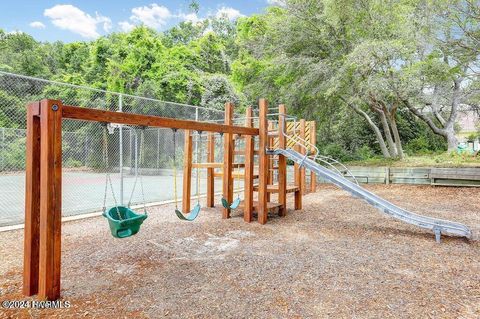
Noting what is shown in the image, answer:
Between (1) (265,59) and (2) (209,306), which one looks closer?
(2) (209,306)

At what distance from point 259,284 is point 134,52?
14.8 m

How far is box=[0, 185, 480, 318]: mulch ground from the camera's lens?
93.8 inches

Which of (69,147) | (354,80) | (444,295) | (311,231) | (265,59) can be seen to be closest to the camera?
(444,295)

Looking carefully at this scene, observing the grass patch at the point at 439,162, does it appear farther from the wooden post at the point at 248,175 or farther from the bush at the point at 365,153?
the wooden post at the point at 248,175

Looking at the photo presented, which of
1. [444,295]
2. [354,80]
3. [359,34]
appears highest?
[359,34]

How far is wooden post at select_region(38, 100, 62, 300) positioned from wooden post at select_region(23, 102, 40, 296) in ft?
0.53

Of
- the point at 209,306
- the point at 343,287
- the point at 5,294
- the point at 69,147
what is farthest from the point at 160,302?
the point at 69,147

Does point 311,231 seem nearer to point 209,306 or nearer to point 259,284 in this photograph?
point 259,284

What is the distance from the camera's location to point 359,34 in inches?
397

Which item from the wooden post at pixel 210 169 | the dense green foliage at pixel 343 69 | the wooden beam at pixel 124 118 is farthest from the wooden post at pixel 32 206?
the wooden post at pixel 210 169

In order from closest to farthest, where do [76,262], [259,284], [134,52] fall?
[259,284] → [76,262] → [134,52]

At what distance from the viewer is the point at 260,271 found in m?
3.12

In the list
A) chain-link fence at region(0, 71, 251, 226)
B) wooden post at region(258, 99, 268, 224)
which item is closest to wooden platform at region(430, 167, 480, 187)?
chain-link fence at region(0, 71, 251, 226)

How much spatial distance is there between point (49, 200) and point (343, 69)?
8957 mm
